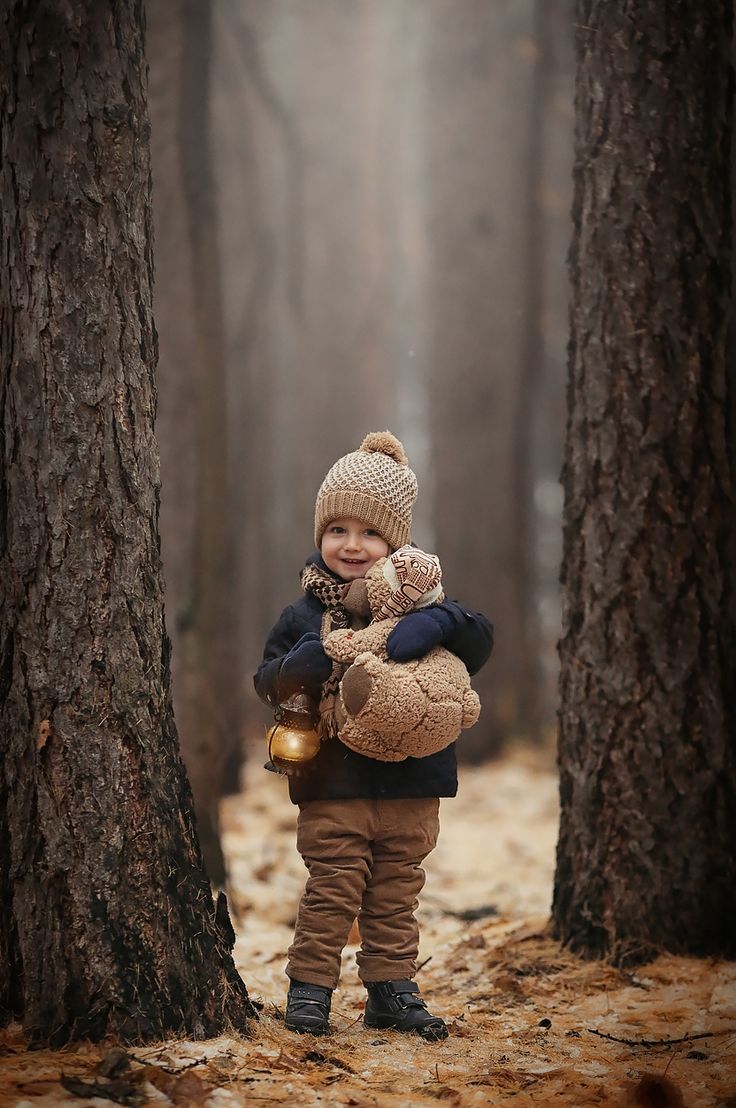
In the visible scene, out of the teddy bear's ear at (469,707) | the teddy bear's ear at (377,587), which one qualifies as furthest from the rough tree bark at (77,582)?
the teddy bear's ear at (469,707)

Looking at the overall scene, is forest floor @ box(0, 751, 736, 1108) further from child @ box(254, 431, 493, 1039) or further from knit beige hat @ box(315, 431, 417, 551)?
knit beige hat @ box(315, 431, 417, 551)

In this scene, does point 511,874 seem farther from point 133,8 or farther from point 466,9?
point 466,9

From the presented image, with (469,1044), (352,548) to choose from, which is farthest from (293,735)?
(469,1044)

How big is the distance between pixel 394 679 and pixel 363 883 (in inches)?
29.6

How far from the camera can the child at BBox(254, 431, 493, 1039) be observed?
366 cm

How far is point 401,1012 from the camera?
377 centimetres

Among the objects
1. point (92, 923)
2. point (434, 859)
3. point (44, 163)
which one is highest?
point (44, 163)

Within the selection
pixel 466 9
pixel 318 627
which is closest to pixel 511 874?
pixel 318 627

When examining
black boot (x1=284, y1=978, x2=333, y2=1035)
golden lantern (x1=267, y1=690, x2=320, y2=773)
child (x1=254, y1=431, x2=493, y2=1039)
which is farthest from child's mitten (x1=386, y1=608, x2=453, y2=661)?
black boot (x1=284, y1=978, x2=333, y2=1035)

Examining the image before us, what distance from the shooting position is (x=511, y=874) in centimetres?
663

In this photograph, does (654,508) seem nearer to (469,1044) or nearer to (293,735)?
(293,735)

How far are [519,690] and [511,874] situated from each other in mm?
4827

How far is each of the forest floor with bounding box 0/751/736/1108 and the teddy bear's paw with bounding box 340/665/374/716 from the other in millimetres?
1062

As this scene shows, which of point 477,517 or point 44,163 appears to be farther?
point 477,517
